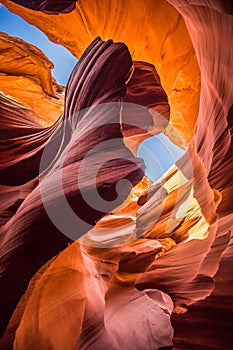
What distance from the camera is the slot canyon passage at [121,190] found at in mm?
2418

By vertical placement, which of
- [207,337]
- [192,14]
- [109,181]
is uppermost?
[192,14]

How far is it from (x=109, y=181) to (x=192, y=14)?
1307 mm

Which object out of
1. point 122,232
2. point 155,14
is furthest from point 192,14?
point 122,232

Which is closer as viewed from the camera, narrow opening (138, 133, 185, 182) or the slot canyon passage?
the slot canyon passage

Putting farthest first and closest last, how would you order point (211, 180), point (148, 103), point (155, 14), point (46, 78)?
point (46, 78) < point (148, 103) < point (155, 14) < point (211, 180)

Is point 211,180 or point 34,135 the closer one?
point 211,180

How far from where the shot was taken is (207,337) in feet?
7.78

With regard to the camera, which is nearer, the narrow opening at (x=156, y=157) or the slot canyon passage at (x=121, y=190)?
the slot canyon passage at (x=121, y=190)

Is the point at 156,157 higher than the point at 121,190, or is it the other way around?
A: the point at 121,190

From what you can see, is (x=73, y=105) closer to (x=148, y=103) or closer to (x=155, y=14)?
(x=148, y=103)

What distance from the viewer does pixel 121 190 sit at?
2527mm

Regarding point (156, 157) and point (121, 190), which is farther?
point (156, 157)

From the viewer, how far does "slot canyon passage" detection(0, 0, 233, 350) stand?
2418 millimetres

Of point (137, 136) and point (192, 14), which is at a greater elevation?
point (192, 14)
